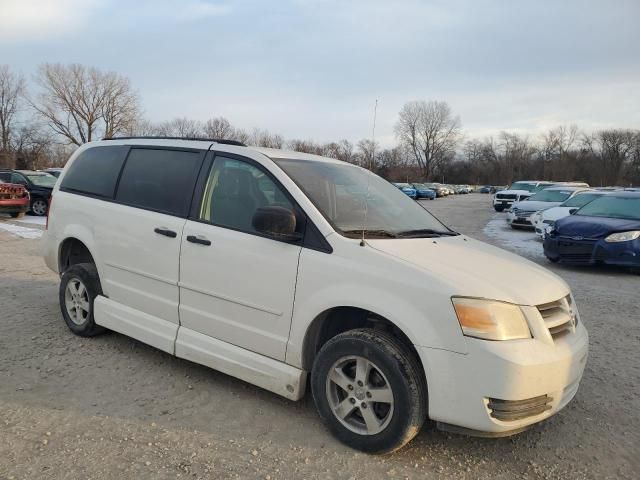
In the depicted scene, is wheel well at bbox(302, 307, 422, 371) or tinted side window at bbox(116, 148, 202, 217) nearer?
wheel well at bbox(302, 307, 422, 371)

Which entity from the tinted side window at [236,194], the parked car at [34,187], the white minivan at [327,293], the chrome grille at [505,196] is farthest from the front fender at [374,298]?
the chrome grille at [505,196]

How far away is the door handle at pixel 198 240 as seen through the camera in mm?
3527

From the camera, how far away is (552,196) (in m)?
19.5

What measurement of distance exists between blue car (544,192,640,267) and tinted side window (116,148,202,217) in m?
7.68

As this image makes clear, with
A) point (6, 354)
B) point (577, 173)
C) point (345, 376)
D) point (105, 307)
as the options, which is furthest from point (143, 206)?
point (577, 173)

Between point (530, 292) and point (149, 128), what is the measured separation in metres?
64.3

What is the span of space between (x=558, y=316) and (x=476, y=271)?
0.58 metres

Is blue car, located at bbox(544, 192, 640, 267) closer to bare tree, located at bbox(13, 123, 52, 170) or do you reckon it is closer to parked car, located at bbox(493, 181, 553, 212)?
parked car, located at bbox(493, 181, 553, 212)

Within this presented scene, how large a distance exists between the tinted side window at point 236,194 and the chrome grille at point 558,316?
1711 millimetres

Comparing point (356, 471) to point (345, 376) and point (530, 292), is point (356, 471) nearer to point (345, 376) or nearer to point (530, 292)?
point (345, 376)

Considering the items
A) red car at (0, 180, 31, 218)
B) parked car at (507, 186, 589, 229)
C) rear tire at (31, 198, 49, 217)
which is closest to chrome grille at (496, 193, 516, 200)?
parked car at (507, 186, 589, 229)

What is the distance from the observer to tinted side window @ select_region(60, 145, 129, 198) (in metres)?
4.52

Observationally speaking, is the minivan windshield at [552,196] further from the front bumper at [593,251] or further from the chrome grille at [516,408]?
the chrome grille at [516,408]

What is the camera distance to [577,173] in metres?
87.6
